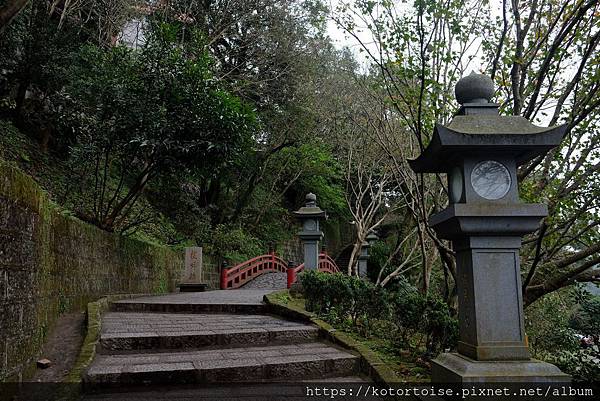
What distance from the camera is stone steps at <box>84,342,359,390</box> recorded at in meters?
4.11

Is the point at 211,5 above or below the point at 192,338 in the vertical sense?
above

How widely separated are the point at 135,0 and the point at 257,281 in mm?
10440

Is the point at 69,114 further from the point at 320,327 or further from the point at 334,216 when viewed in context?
the point at 334,216

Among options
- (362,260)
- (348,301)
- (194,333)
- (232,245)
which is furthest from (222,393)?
(232,245)

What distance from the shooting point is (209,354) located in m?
5.03

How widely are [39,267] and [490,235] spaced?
4.39 m

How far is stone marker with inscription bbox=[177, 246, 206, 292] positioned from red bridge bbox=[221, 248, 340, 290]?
2.17m

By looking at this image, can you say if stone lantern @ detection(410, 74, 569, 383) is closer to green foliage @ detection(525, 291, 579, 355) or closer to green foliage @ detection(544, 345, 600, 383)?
green foliage @ detection(544, 345, 600, 383)

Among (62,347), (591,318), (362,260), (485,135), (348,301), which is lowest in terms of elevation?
(62,347)

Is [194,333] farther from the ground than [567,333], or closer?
farther from the ground

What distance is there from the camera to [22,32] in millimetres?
10891

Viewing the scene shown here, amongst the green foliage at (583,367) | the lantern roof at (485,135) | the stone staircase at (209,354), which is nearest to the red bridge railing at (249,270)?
the stone staircase at (209,354)

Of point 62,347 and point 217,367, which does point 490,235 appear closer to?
point 217,367

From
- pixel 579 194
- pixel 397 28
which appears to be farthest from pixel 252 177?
pixel 579 194
